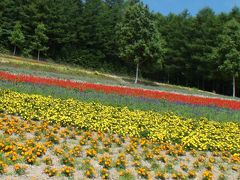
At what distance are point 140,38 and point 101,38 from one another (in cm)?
2763

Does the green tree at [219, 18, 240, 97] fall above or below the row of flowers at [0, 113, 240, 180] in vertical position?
above

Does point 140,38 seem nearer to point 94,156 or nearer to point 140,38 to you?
point 140,38

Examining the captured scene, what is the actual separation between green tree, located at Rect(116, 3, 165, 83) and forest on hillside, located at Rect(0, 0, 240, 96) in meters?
7.15

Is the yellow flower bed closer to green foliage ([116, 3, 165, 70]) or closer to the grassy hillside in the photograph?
the grassy hillside

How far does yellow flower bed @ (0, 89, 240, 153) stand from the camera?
1273cm

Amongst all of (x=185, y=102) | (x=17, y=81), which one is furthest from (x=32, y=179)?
(x=185, y=102)

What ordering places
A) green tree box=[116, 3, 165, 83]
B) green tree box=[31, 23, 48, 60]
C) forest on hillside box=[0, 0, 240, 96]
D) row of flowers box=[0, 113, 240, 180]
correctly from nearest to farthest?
row of flowers box=[0, 113, 240, 180] < green tree box=[116, 3, 165, 83] < green tree box=[31, 23, 48, 60] < forest on hillside box=[0, 0, 240, 96]

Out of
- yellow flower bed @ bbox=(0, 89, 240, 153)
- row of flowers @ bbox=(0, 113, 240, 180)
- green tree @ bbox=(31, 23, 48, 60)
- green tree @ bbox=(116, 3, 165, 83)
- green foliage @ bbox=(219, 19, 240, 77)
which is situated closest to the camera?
row of flowers @ bbox=(0, 113, 240, 180)

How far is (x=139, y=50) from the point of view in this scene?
154ft

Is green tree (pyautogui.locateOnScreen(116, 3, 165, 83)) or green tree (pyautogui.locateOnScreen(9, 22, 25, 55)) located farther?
green tree (pyautogui.locateOnScreen(9, 22, 25, 55))

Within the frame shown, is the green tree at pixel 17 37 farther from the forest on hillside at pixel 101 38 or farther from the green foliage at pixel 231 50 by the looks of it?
the green foliage at pixel 231 50

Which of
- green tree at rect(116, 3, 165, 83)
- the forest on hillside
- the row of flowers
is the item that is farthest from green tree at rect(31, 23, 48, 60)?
the row of flowers

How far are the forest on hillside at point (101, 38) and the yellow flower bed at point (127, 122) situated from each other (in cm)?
4062

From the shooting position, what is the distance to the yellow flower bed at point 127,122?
1273cm
